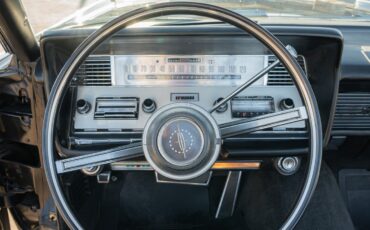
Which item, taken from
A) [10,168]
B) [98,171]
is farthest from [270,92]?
[10,168]

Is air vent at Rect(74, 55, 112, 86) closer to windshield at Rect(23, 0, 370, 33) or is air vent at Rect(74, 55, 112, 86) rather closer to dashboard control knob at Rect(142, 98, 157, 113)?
dashboard control knob at Rect(142, 98, 157, 113)

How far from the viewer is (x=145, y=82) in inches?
67.5

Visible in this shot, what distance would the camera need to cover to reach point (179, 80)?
170cm

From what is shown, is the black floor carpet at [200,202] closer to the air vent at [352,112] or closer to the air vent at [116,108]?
the air vent at [352,112]

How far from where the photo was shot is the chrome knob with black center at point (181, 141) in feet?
4.59

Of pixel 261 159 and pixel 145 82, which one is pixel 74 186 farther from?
pixel 261 159

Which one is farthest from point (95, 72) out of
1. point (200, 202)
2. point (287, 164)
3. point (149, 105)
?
point (200, 202)

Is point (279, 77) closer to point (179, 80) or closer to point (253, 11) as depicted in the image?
point (179, 80)

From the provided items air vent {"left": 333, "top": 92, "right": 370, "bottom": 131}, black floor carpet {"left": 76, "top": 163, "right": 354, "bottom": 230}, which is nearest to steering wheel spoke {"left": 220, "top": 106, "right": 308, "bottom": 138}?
→ air vent {"left": 333, "top": 92, "right": 370, "bottom": 131}

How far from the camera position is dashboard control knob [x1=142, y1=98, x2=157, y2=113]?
1.70 m

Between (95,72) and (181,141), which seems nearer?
(181,141)

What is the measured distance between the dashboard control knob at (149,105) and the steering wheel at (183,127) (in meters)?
0.27

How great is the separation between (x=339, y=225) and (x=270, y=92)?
0.89 m

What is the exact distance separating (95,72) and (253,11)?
36.6 inches
